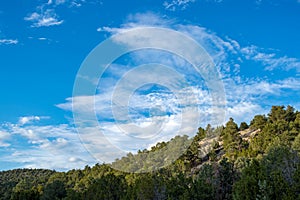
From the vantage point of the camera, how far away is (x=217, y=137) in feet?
342

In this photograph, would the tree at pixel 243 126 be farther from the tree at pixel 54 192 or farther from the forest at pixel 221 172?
the tree at pixel 54 192

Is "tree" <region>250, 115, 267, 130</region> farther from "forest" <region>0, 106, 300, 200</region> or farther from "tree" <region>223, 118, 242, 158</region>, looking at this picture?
"tree" <region>223, 118, 242, 158</region>

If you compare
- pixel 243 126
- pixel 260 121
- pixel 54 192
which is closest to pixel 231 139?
pixel 260 121

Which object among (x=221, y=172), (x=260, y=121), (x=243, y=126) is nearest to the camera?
(x=221, y=172)

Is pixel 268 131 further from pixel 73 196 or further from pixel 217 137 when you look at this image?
pixel 73 196

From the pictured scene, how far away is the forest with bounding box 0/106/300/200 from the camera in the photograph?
3127 cm

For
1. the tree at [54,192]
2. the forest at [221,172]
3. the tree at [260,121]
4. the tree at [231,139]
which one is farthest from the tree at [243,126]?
the tree at [54,192]

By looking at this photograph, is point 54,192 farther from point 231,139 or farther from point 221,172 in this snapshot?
point 231,139

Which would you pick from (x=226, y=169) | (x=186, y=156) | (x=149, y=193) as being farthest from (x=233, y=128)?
(x=149, y=193)

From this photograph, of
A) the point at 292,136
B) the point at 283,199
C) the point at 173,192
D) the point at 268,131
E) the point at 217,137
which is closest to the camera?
the point at 283,199

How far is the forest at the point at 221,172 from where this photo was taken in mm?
31269

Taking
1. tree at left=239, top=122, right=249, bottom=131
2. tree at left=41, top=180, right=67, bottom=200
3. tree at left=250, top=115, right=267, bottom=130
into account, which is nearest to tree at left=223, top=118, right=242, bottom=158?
tree at left=250, top=115, right=267, bottom=130

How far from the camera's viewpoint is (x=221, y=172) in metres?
48.9

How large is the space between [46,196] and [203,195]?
43.2 meters
